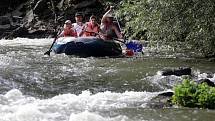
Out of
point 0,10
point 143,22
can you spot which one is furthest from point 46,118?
point 0,10

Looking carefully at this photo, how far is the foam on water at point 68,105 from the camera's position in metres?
8.55

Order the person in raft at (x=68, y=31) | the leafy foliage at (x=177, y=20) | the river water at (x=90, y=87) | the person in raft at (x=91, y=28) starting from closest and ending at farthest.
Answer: the river water at (x=90, y=87) → the leafy foliage at (x=177, y=20) → the person in raft at (x=91, y=28) → the person in raft at (x=68, y=31)

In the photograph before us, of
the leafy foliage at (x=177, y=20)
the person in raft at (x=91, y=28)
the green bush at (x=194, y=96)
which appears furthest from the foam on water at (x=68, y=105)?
the person in raft at (x=91, y=28)

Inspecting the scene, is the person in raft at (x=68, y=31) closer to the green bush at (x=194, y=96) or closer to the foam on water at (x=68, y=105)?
the foam on water at (x=68, y=105)

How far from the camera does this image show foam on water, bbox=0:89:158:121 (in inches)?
337

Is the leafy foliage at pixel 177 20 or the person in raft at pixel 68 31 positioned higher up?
the leafy foliage at pixel 177 20

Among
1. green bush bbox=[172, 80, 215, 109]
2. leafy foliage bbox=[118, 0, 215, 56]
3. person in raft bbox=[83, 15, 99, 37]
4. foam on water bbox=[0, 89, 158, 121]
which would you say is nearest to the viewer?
foam on water bbox=[0, 89, 158, 121]

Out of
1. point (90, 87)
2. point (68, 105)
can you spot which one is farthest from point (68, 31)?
point (68, 105)

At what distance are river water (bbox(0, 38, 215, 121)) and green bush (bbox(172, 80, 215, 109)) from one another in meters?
0.17

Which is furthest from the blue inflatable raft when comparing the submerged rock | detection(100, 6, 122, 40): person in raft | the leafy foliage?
the submerged rock

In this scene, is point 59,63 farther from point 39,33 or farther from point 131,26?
point 39,33

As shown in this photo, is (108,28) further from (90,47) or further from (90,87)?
(90,87)

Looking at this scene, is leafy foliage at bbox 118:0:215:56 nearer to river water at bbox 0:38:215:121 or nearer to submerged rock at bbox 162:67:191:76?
river water at bbox 0:38:215:121

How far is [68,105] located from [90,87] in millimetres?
2022
